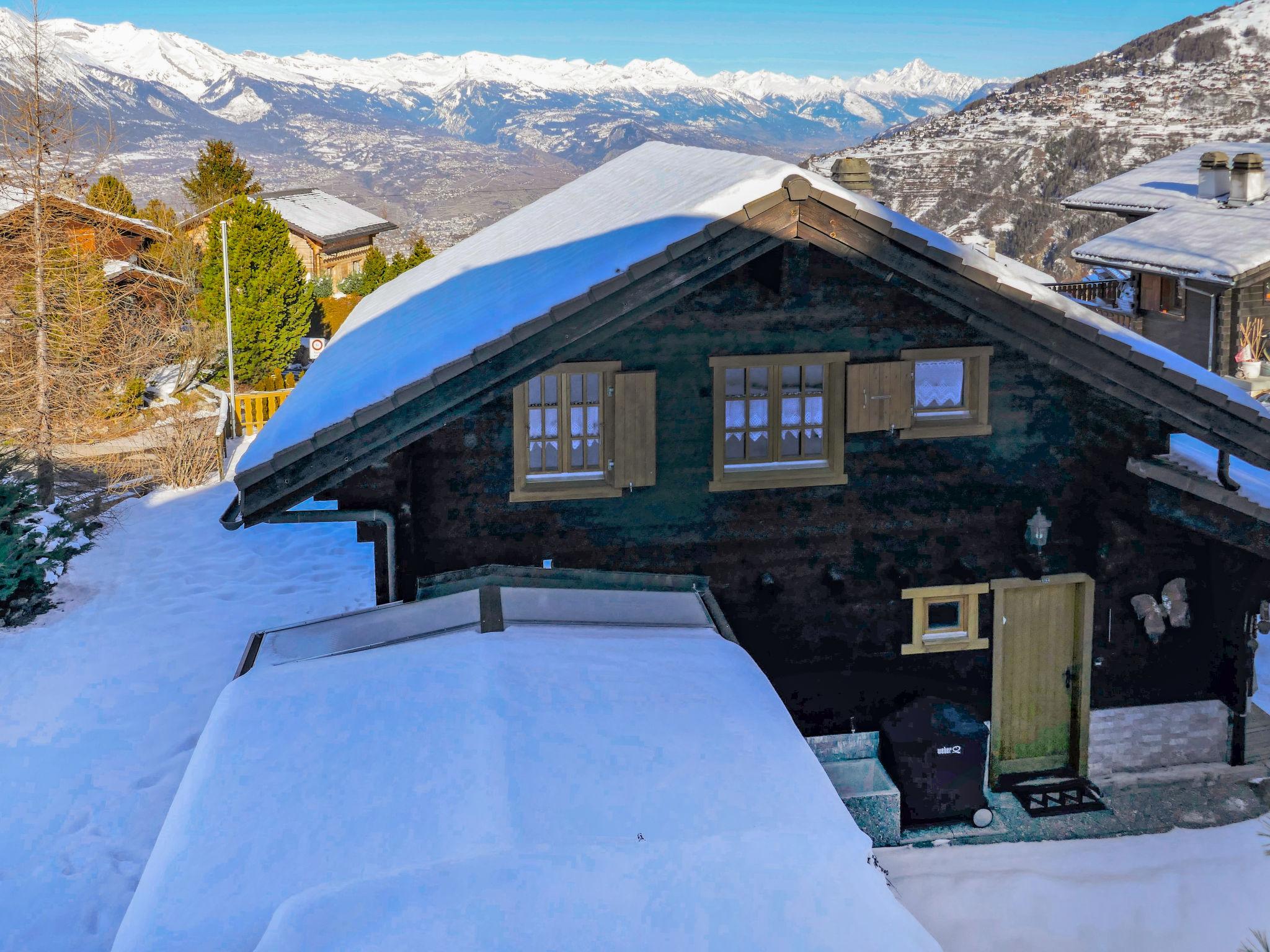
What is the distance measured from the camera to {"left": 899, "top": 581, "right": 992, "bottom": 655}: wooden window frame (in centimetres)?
1032

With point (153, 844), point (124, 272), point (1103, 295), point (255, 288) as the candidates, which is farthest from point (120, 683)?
point (1103, 295)

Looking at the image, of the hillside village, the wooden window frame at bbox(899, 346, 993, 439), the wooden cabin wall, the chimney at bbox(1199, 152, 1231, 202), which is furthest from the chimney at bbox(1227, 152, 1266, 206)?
the wooden window frame at bbox(899, 346, 993, 439)

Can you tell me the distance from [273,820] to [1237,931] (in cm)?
718

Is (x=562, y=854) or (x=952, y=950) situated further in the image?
(x=952, y=950)

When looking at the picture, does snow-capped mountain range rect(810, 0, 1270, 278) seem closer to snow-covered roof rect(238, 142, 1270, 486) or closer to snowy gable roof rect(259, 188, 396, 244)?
snowy gable roof rect(259, 188, 396, 244)

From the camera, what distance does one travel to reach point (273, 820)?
6074mm

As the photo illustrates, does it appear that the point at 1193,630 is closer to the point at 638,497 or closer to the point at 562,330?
the point at 638,497

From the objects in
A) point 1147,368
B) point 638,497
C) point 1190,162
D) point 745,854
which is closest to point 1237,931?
point 1147,368

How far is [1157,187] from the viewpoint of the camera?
3372cm

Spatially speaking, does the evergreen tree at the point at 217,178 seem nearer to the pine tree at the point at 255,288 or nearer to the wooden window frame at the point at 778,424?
the pine tree at the point at 255,288

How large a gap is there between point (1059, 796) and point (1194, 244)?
21.0m

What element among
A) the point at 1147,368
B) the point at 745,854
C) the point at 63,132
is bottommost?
the point at 745,854

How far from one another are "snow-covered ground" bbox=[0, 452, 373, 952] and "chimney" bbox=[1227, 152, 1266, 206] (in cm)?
2365

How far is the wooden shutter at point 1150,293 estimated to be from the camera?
97.6ft
